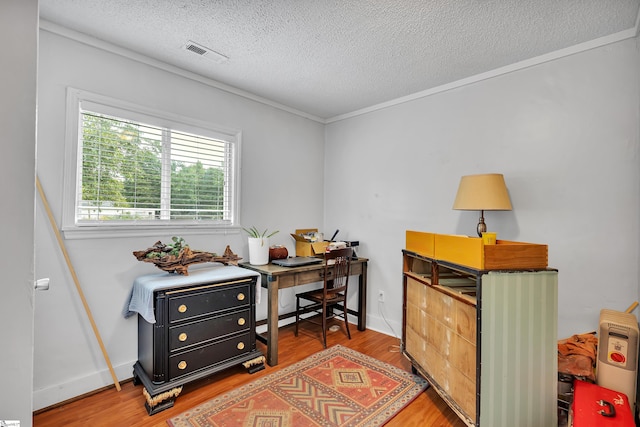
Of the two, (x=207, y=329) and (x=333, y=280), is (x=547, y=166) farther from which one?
(x=207, y=329)

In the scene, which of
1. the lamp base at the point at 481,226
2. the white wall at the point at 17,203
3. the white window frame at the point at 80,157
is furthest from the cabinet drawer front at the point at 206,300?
the lamp base at the point at 481,226

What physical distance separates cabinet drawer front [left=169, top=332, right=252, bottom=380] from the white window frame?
3.31ft

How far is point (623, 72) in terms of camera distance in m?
2.12

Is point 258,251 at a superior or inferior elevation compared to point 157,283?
superior

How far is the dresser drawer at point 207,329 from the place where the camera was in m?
2.17

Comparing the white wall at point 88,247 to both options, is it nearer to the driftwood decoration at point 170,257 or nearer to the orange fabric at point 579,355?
the driftwood decoration at point 170,257

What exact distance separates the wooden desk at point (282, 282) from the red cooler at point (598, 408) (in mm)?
2019

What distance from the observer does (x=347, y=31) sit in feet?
7.02

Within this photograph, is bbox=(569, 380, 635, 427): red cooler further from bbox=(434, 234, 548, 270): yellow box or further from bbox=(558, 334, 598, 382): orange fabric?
bbox=(434, 234, 548, 270): yellow box

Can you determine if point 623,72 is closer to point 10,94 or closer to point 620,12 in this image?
point 620,12

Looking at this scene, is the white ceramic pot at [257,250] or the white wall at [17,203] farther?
the white ceramic pot at [257,250]

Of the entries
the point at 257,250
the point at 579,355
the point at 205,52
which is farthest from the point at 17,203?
the point at 579,355

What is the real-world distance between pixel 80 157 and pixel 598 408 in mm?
3477

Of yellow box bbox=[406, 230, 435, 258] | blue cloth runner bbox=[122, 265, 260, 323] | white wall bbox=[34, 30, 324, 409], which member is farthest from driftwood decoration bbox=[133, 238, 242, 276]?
yellow box bbox=[406, 230, 435, 258]
